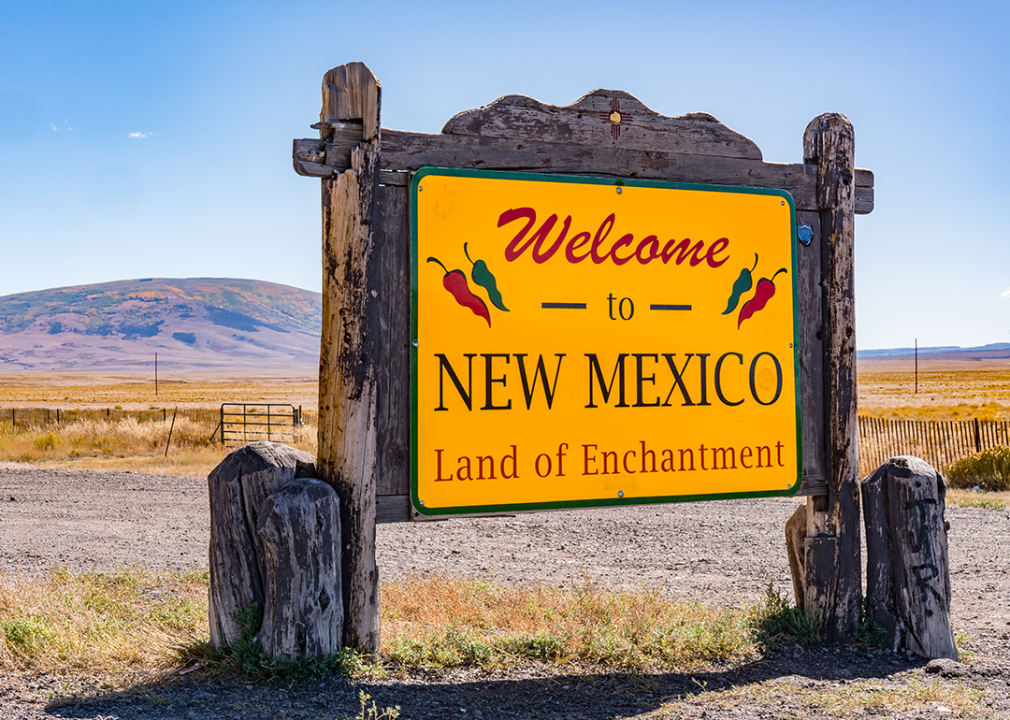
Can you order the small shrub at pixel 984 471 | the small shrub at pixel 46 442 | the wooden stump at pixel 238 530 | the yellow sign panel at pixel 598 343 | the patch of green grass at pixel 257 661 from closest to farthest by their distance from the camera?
the patch of green grass at pixel 257 661
the wooden stump at pixel 238 530
the yellow sign panel at pixel 598 343
the small shrub at pixel 984 471
the small shrub at pixel 46 442

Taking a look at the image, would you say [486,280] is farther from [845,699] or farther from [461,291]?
[845,699]

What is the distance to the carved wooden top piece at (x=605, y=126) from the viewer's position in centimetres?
462

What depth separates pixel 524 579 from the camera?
7.90 m

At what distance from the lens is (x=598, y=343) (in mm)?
4773

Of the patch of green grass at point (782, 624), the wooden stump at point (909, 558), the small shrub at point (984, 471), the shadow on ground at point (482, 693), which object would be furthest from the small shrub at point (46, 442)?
the wooden stump at point (909, 558)

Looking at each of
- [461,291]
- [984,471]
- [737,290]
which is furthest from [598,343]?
[984,471]

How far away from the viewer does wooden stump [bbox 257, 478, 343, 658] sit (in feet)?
13.3

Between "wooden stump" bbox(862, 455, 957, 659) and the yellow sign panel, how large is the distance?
553 mm

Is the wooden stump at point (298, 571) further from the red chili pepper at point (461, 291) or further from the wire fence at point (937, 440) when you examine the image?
the wire fence at point (937, 440)

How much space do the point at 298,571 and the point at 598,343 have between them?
208cm

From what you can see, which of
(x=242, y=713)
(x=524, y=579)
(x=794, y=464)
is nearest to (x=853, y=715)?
(x=794, y=464)

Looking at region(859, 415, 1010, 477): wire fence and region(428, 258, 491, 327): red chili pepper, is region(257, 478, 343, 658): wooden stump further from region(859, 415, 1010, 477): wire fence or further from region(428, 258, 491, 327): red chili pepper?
region(859, 415, 1010, 477): wire fence

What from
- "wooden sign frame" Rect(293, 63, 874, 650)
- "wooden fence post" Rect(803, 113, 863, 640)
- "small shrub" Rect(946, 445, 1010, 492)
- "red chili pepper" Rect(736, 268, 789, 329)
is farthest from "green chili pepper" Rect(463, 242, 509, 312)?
"small shrub" Rect(946, 445, 1010, 492)

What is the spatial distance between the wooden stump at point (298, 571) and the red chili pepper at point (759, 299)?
8.96 feet
